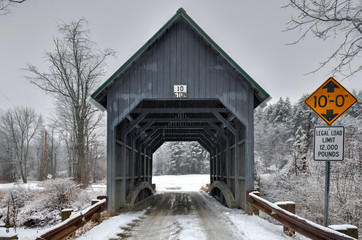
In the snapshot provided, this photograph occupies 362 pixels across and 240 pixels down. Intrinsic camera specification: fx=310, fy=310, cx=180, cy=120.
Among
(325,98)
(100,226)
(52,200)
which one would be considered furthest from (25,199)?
(325,98)

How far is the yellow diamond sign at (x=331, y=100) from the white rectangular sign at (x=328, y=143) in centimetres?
33

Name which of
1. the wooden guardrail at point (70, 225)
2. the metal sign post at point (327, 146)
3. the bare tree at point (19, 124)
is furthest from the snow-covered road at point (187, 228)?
the bare tree at point (19, 124)

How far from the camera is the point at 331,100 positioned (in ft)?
19.5

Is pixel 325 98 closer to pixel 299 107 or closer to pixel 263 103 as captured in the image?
pixel 263 103

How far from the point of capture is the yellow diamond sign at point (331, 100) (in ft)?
19.0

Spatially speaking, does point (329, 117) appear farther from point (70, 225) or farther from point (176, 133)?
point (176, 133)

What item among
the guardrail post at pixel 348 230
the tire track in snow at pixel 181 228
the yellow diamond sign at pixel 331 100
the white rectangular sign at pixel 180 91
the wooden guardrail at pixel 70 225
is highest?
the white rectangular sign at pixel 180 91

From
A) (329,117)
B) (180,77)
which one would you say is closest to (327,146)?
(329,117)

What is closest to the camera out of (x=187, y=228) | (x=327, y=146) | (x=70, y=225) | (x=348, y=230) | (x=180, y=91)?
(x=348, y=230)

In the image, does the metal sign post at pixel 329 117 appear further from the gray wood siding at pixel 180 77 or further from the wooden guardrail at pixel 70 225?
the gray wood siding at pixel 180 77

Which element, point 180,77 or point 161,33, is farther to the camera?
point 180,77

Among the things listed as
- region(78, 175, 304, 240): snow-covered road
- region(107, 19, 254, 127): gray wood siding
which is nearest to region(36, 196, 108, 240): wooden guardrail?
region(78, 175, 304, 240): snow-covered road

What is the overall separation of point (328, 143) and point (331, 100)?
885 millimetres

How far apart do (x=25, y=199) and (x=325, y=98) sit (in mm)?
17935
